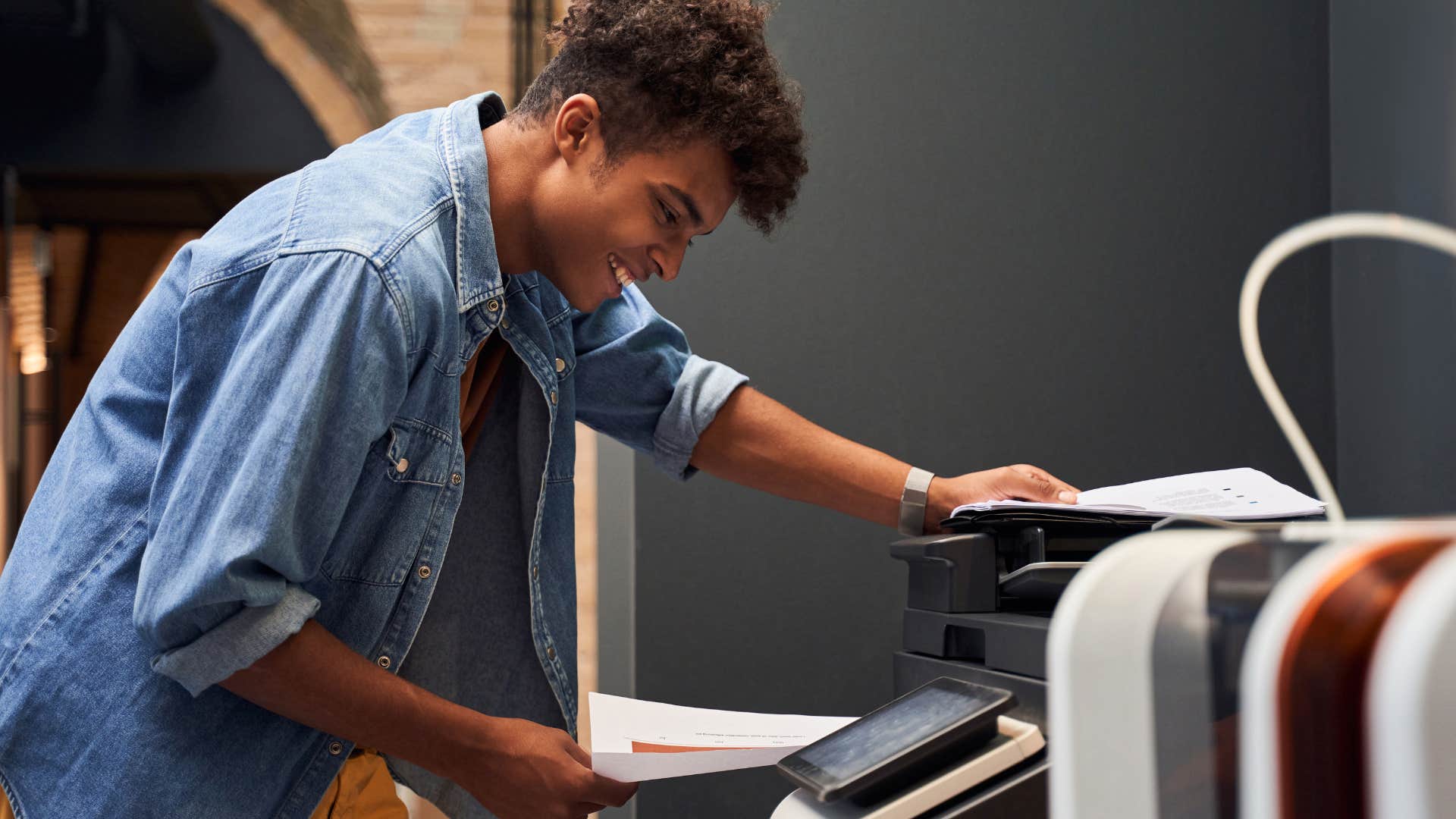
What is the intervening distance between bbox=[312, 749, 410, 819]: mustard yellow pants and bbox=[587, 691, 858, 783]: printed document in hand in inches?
8.9

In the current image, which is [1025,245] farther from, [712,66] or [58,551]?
[58,551]

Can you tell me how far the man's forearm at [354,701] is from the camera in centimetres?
88

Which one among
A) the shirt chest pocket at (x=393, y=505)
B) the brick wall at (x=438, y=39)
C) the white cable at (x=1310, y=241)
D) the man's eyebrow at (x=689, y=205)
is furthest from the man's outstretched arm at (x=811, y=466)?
the brick wall at (x=438, y=39)

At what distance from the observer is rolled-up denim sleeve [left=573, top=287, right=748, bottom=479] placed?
4.64ft

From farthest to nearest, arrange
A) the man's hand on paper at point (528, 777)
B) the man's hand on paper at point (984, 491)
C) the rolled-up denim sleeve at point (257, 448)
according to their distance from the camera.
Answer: the man's hand on paper at point (984, 491)
the man's hand on paper at point (528, 777)
the rolled-up denim sleeve at point (257, 448)

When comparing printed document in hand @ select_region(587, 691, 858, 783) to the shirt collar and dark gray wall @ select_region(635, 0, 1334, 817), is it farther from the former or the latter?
dark gray wall @ select_region(635, 0, 1334, 817)

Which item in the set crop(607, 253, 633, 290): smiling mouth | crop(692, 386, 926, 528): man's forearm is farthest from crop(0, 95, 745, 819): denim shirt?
crop(692, 386, 926, 528): man's forearm

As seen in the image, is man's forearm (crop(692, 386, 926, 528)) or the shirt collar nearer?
the shirt collar

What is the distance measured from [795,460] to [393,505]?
1.95 ft

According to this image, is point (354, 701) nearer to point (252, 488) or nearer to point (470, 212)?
point (252, 488)

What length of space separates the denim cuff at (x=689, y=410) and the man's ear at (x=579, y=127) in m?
0.41

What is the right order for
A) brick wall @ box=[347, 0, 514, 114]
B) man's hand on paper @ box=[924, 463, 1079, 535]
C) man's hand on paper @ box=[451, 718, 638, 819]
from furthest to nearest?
1. brick wall @ box=[347, 0, 514, 114]
2. man's hand on paper @ box=[924, 463, 1079, 535]
3. man's hand on paper @ box=[451, 718, 638, 819]

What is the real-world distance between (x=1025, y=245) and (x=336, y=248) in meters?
1.41

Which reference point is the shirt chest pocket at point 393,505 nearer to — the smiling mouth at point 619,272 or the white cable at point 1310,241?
the smiling mouth at point 619,272
